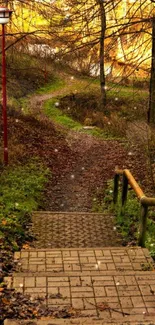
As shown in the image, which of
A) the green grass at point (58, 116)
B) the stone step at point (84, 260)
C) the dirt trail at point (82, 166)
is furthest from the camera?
the green grass at point (58, 116)

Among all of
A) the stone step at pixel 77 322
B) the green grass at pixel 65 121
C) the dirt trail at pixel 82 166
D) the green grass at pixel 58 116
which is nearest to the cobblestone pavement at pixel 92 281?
the stone step at pixel 77 322

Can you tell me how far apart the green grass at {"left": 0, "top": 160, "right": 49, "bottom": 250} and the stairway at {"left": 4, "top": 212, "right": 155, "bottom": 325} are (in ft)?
1.84

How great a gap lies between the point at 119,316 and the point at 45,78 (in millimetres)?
28875

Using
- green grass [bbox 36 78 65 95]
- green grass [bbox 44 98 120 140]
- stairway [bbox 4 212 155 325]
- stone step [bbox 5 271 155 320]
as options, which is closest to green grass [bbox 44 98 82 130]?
green grass [bbox 44 98 120 140]

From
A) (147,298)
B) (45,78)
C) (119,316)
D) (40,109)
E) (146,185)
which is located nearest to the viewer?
(119,316)

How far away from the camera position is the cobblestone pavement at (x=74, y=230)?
7379mm

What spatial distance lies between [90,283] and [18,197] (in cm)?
536

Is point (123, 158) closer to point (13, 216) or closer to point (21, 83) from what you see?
point (13, 216)

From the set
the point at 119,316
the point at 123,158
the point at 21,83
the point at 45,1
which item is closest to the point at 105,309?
the point at 119,316

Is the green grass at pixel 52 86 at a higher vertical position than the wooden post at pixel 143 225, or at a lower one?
higher

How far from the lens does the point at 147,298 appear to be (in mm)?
4484

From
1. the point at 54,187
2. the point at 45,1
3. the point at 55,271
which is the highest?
the point at 45,1

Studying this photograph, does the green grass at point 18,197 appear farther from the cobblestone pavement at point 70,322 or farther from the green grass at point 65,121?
the green grass at point 65,121

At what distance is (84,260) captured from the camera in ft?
19.1
